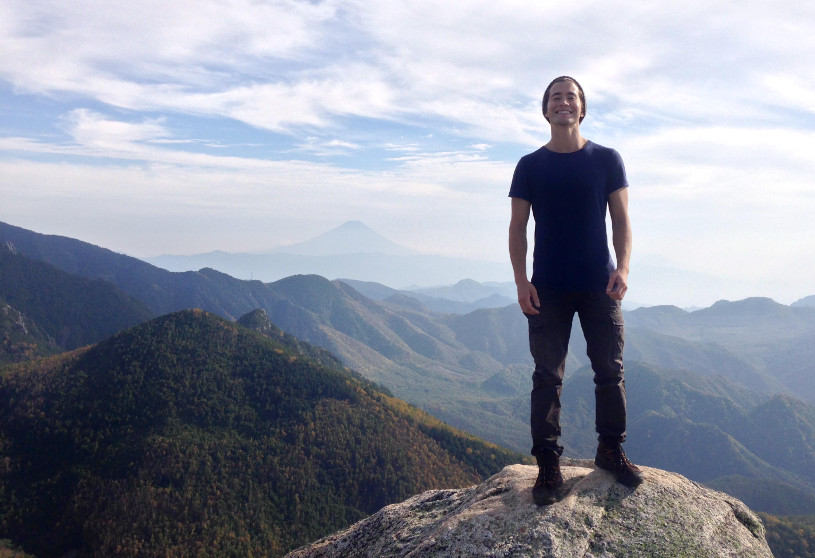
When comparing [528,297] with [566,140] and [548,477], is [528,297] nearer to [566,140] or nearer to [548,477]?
[566,140]

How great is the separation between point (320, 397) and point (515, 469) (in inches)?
4773

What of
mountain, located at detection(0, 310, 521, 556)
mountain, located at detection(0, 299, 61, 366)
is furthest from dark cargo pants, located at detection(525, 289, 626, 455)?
mountain, located at detection(0, 299, 61, 366)

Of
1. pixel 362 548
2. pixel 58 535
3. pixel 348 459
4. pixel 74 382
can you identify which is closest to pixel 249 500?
pixel 348 459

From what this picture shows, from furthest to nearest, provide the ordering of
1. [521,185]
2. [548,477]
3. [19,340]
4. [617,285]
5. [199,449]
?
1. [19,340]
2. [199,449]
3. [521,185]
4. [548,477]
5. [617,285]

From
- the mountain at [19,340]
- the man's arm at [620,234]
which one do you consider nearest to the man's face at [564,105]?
the man's arm at [620,234]

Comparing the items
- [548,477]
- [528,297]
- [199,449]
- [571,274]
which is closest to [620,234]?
[571,274]

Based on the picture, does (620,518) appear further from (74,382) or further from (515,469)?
(74,382)

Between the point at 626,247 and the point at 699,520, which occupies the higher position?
the point at 626,247

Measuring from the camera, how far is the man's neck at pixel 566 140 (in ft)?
22.4

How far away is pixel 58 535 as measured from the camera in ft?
265

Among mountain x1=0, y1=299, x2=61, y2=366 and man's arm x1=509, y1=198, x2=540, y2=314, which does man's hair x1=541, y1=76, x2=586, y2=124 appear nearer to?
man's arm x1=509, y1=198, x2=540, y2=314

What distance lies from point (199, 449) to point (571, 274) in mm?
107705

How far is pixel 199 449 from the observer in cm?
9781

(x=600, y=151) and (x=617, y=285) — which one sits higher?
(x=600, y=151)
